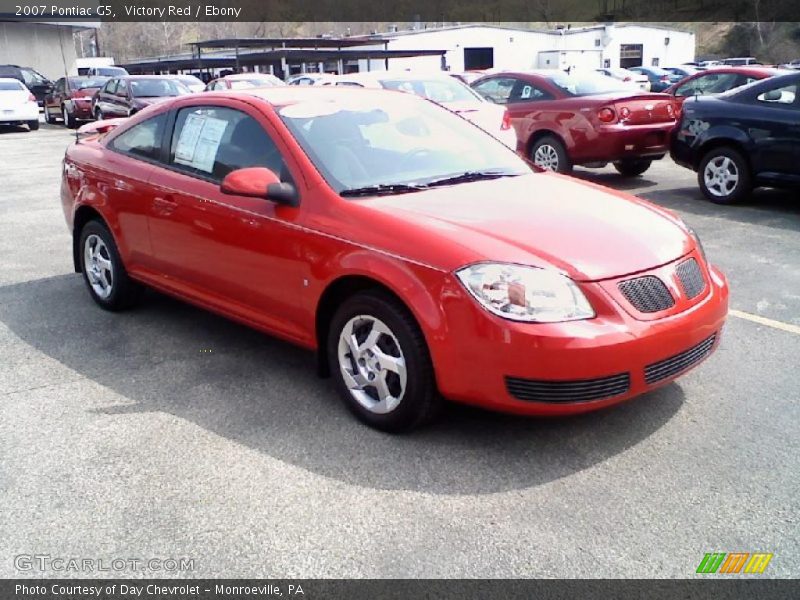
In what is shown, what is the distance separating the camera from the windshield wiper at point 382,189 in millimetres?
3953

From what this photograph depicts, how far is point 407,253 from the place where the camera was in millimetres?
3520

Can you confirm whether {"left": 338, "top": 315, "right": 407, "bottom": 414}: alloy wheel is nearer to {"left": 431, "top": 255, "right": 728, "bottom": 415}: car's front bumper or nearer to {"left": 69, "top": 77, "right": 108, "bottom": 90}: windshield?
{"left": 431, "top": 255, "right": 728, "bottom": 415}: car's front bumper

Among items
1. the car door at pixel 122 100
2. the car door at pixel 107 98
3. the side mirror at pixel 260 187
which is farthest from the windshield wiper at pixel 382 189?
the car door at pixel 107 98

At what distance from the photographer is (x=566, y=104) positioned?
1059 centimetres

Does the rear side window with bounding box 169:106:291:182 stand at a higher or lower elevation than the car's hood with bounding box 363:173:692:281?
higher

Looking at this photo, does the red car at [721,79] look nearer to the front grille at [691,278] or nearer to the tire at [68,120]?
the front grille at [691,278]

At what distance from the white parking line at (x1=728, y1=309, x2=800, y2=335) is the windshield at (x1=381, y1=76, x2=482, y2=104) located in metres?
6.23

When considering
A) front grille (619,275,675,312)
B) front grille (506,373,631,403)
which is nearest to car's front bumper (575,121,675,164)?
front grille (619,275,675,312)

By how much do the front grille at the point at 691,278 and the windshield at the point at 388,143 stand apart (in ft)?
Result: 3.96

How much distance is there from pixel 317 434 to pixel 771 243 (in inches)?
207

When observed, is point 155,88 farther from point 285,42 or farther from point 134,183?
point 285,42

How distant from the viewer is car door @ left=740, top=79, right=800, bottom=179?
26.7ft

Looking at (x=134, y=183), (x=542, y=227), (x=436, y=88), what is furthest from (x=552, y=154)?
(x=542, y=227)

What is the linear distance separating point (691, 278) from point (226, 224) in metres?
2.44
